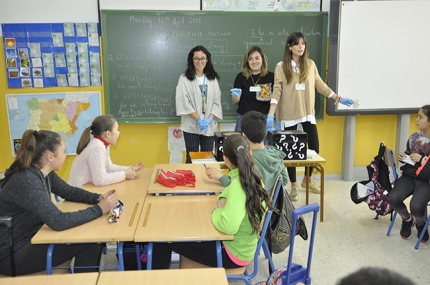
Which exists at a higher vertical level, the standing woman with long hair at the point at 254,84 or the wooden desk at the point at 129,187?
the standing woman with long hair at the point at 254,84

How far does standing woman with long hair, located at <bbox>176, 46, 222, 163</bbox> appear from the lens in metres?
4.36

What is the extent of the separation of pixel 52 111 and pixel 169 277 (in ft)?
12.3

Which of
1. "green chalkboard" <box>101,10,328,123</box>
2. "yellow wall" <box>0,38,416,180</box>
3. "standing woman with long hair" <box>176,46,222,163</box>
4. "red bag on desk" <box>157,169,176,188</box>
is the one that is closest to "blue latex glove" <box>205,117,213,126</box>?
"standing woman with long hair" <box>176,46,222,163</box>

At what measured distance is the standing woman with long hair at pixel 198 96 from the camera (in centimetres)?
436

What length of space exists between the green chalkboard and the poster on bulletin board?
0.18m

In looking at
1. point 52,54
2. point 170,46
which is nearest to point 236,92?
point 170,46

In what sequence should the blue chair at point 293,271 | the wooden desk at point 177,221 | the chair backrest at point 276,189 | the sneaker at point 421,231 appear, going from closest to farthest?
the blue chair at point 293,271 → the wooden desk at point 177,221 → the chair backrest at point 276,189 → the sneaker at point 421,231

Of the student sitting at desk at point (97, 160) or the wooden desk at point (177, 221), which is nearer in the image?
the wooden desk at point (177, 221)

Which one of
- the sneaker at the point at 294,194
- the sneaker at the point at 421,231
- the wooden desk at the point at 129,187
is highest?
the wooden desk at the point at 129,187

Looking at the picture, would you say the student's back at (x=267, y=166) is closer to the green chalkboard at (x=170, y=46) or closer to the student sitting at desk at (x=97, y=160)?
the student sitting at desk at (x=97, y=160)

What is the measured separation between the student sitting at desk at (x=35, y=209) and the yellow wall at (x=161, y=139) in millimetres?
2695

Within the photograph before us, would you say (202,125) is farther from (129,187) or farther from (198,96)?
(129,187)

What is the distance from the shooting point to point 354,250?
3414 millimetres

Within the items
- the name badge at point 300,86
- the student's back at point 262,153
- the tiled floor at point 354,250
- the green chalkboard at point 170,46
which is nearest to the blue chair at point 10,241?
the tiled floor at point 354,250
